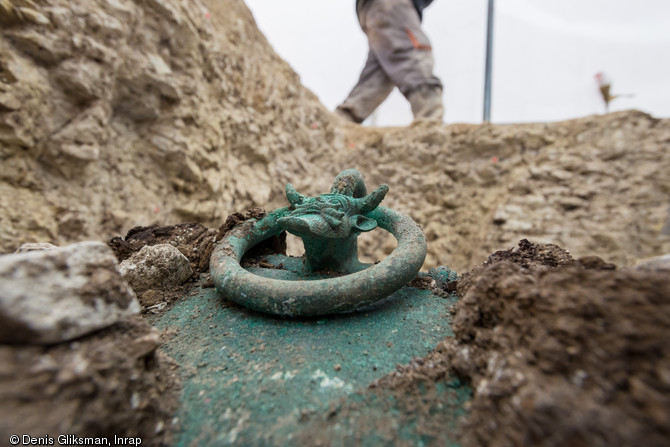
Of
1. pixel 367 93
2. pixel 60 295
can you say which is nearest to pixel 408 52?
pixel 367 93

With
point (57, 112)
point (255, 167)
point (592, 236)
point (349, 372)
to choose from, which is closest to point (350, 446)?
point (349, 372)

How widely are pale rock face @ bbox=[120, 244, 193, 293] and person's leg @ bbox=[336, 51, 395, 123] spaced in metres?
4.49

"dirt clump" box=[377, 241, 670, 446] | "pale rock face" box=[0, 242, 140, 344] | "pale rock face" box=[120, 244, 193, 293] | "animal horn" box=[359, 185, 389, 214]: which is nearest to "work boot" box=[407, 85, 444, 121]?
"animal horn" box=[359, 185, 389, 214]

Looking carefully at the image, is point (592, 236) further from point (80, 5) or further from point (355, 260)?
point (80, 5)

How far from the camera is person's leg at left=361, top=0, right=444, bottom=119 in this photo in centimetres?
471

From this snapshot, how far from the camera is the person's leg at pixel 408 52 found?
4.71 metres

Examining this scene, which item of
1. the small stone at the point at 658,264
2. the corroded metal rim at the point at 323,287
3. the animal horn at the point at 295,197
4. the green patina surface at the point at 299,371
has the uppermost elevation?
the animal horn at the point at 295,197

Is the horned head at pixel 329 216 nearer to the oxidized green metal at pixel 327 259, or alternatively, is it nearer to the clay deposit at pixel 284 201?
the oxidized green metal at pixel 327 259

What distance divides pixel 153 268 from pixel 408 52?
15.3 ft

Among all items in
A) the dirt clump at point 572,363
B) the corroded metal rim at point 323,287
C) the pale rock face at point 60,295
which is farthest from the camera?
the corroded metal rim at point 323,287

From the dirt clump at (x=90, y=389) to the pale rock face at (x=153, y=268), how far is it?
637 millimetres

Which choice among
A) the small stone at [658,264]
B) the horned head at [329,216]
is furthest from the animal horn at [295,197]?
the small stone at [658,264]

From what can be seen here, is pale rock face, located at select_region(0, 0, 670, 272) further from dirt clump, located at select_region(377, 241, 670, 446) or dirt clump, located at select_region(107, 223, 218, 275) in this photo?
dirt clump, located at select_region(377, 241, 670, 446)

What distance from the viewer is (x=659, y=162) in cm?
345
